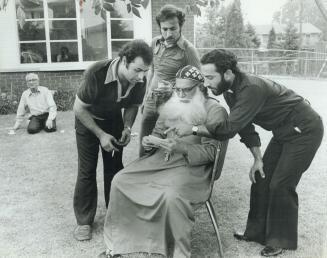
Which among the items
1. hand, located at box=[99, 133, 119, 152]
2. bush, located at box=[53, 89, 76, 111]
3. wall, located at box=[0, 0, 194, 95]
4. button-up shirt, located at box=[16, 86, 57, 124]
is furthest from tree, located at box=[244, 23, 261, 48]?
hand, located at box=[99, 133, 119, 152]

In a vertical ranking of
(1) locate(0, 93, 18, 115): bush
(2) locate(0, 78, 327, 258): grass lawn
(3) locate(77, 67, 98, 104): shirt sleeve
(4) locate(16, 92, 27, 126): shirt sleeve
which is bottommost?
(2) locate(0, 78, 327, 258): grass lawn

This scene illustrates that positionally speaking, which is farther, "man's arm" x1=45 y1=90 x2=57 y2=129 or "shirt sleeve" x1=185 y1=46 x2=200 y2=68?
"man's arm" x1=45 y1=90 x2=57 y2=129

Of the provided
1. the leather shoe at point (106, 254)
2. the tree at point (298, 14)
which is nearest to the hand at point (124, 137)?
the leather shoe at point (106, 254)

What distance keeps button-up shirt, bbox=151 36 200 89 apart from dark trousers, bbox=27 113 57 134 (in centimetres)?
399

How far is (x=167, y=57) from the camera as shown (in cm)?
448

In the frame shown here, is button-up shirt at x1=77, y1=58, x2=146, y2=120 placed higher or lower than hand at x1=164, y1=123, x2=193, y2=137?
higher

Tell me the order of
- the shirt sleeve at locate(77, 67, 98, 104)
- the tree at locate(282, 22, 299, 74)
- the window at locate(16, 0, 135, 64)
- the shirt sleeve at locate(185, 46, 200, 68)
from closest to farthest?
the shirt sleeve at locate(77, 67, 98, 104)
the shirt sleeve at locate(185, 46, 200, 68)
the window at locate(16, 0, 135, 64)
the tree at locate(282, 22, 299, 74)

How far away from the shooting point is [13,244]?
3.59 m

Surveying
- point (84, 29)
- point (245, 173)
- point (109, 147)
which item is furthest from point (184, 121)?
point (84, 29)

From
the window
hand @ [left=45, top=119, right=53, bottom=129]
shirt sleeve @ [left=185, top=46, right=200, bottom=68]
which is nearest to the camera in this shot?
shirt sleeve @ [left=185, top=46, right=200, bottom=68]

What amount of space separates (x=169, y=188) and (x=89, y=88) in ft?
3.41

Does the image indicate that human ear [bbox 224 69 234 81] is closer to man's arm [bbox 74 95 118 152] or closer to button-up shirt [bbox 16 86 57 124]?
man's arm [bbox 74 95 118 152]

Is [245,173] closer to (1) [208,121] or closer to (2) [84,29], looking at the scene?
(1) [208,121]

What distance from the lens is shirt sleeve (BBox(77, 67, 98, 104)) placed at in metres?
3.44
